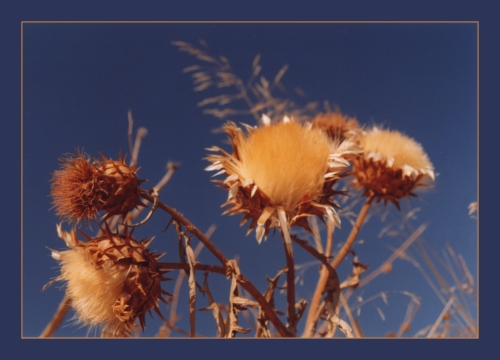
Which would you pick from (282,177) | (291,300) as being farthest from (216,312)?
(282,177)

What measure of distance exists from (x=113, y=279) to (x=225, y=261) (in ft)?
1.12

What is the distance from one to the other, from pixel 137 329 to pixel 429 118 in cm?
156

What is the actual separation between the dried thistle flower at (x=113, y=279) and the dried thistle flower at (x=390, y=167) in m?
0.90

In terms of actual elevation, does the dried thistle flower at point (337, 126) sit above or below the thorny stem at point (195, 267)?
above

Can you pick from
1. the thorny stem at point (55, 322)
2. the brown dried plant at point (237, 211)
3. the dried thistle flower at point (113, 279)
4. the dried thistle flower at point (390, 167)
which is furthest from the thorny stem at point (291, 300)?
the thorny stem at point (55, 322)

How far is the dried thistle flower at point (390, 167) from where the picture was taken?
79.7 inches

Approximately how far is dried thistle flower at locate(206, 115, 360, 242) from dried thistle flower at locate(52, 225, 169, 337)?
0.31 m

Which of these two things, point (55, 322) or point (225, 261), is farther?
point (55, 322)

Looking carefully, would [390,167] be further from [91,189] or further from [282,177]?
[91,189]

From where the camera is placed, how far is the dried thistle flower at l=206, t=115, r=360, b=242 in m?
1.64

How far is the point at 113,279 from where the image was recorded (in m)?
1.52

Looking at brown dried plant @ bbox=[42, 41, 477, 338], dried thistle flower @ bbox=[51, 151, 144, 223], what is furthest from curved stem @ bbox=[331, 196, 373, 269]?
dried thistle flower @ bbox=[51, 151, 144, 223]

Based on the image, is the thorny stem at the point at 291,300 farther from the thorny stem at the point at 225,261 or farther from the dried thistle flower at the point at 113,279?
the dried thistle flower at the point at 113,279

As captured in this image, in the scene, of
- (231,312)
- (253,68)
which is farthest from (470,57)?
(231,312)
